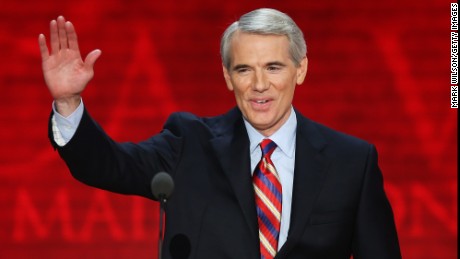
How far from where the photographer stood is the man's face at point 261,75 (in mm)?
2086

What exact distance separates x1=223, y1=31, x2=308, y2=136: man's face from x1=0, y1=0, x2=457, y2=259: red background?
132cm

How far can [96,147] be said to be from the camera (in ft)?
6.19

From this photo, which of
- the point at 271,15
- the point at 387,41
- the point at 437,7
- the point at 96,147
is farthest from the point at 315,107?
the point at 96,147

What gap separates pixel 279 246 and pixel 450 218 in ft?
5.44

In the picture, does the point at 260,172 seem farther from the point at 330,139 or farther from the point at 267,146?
the point at 330,139

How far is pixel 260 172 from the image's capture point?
208cm

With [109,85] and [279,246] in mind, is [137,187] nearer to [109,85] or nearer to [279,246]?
[279,246]

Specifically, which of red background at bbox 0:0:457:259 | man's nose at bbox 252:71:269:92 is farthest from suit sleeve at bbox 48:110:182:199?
red background at bbox 0:0:457:259

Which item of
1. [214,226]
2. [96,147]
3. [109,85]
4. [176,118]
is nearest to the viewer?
[96,147]

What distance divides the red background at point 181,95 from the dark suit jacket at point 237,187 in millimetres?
1289

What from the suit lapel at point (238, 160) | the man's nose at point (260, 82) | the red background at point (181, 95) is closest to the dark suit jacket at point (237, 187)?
the suit lapel at point (238, 160)

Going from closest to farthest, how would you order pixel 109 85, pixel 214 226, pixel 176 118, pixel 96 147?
pixel 96 147, pixel 214 226, pixel 176 118, pixel 109 85

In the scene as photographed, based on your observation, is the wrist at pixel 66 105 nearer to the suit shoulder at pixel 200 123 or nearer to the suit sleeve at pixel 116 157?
the suit sleeve at pixel 116 157

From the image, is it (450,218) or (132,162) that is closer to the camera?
(132,162)
